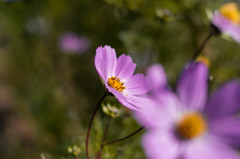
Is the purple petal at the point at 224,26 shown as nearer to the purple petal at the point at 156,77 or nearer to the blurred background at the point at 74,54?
the blurred background at the point at 74,54

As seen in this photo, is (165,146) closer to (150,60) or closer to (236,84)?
(236,84)

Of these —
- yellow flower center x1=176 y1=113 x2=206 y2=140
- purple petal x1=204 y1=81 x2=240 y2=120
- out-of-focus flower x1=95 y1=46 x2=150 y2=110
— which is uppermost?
purple petal x1=204 y1=81 x2=240 y2=120

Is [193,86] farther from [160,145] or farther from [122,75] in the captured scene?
[122,75]

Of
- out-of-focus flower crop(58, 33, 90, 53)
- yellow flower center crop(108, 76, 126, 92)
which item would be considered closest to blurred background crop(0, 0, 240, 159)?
out-of-focus flower crop(58, 33, 90, 53)

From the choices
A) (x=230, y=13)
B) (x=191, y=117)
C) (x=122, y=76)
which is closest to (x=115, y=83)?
(x=122, y=76)

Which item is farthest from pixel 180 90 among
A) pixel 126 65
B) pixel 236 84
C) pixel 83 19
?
pixel 83 19

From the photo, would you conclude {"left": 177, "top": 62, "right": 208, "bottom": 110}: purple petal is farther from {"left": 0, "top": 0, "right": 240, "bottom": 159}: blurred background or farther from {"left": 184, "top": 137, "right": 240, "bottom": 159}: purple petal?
{"left": 0, "top": 0, "right": 240, "bottom": 159}: blurred background
